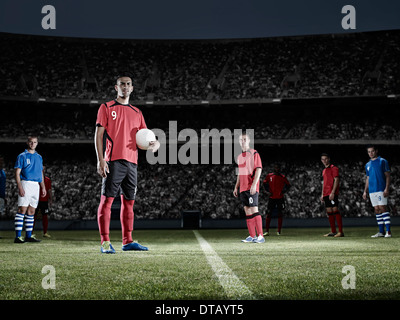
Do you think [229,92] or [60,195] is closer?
[60,195]

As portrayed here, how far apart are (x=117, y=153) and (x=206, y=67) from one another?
2413 cm

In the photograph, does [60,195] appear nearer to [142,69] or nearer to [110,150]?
[142,69]

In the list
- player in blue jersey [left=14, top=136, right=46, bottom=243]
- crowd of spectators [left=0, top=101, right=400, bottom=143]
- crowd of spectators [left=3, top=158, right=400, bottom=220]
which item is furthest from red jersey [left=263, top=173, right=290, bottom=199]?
crowd of spectators [left=0, top=101, right=400, bottom=143]

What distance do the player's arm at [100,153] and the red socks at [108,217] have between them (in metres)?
0.37

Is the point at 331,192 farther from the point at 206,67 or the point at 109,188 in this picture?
the point at 206,67

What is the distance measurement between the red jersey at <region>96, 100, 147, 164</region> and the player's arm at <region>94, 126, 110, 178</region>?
0.09 m

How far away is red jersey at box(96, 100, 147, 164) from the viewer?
17.6 feet

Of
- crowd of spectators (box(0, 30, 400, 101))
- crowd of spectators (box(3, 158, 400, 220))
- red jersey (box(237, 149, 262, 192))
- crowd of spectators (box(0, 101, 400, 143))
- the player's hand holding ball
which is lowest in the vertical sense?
crowd of spectators (box(3, 158, 400, 220))

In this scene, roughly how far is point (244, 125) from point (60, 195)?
12313 millimetres

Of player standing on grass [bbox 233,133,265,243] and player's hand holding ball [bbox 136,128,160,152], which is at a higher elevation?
player's hand holding ball [bbox 136,128,160,152]

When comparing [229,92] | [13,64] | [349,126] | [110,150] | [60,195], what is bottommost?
[60,195]

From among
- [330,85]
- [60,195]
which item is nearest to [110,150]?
[60,195]

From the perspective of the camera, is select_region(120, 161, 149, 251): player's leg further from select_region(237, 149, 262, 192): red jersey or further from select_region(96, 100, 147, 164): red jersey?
select_region(237, 149, 262, 192): red jersey

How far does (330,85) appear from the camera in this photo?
1021 inches
